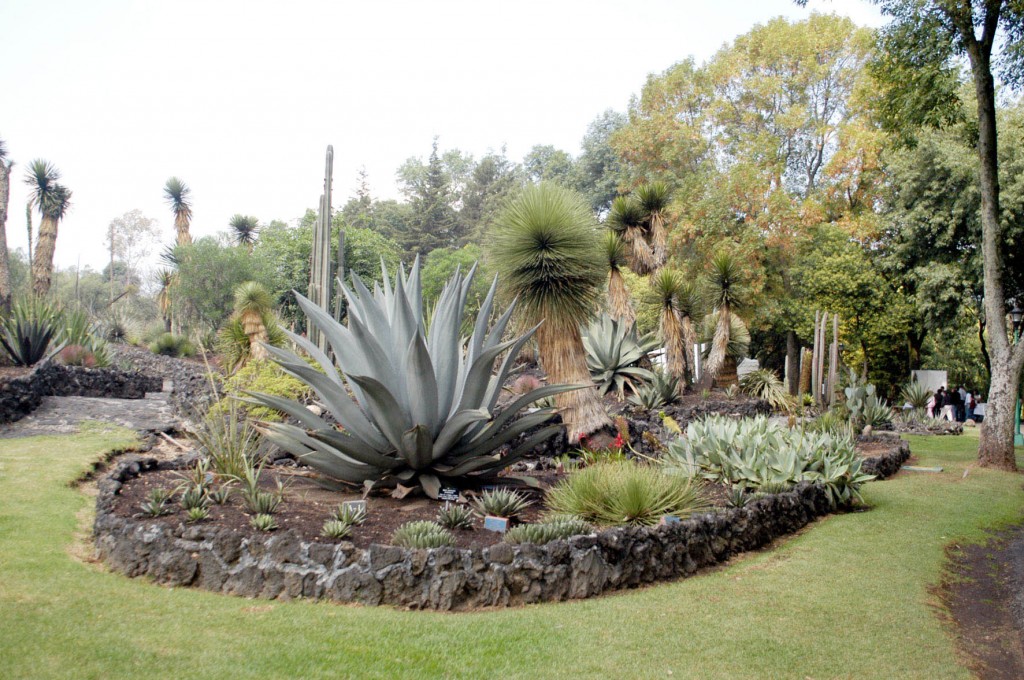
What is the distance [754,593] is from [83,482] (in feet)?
24.9

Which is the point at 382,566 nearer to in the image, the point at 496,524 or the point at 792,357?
the point at 496,524

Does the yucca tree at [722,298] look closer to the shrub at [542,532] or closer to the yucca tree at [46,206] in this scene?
the shrub at [542,532]

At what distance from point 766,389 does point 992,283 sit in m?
7.23

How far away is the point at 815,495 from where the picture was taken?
8969mm

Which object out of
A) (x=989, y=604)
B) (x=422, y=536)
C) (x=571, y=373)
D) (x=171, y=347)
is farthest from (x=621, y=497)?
(x=171, y=347)

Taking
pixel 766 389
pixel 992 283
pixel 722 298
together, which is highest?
pixel 722 298

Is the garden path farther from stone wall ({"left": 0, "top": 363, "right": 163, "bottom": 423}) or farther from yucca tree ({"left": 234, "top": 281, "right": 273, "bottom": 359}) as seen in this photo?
yucca tree ({"left": 234, "top": 281, "right": 273, "bottom": 359})

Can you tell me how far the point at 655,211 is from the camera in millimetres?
21297

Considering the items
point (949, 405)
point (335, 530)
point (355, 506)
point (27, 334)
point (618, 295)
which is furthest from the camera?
point (949, 405)

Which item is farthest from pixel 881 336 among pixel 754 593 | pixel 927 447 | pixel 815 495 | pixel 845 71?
pixel 754 593

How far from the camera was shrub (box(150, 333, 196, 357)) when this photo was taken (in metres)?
33.2

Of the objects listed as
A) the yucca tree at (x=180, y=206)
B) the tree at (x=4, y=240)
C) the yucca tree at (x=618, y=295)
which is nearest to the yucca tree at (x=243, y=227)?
the yucca tree at (x=180, y=206)

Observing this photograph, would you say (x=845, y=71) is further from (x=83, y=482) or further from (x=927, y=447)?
(x=83, y=482)

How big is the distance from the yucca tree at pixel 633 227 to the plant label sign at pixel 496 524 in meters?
15.7
